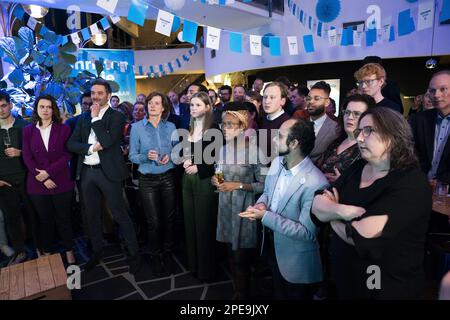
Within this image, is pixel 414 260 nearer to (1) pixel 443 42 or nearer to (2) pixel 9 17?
(2) pixel 9 17

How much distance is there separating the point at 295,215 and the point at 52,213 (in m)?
2.52

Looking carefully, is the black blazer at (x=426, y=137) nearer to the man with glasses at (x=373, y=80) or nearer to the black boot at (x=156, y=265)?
the man with glasses at (x=373, y=80)

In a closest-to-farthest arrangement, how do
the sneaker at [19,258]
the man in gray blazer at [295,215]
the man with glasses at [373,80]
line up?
the man in gray blazer at [295,215]
the man with glasses at [373,80]
the sneaker at [19,258]

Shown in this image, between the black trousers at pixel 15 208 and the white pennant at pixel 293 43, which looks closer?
the black trousers at pixel 15 208

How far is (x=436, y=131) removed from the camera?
Answer: 2459 mm

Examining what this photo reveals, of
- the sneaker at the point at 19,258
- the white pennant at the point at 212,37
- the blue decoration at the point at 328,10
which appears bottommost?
the sneaker at the point at 19,258

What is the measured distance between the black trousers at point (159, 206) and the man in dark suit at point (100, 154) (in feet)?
0.85

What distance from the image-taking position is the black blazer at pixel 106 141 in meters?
2.80

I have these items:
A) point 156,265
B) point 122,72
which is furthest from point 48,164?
point 122,72

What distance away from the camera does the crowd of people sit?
4.31ft

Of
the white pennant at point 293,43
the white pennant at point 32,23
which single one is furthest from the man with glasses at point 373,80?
the white pennant at point 32,23

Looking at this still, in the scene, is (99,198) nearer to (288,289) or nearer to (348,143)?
(288,289)

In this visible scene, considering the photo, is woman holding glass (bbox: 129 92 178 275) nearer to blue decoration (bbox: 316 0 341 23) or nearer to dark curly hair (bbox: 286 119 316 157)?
dark curly hair (bbox: 286 119 316 157)
